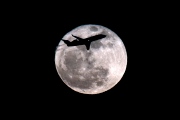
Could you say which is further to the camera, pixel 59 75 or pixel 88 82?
pixel 59 75

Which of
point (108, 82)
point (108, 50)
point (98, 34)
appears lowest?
point (108, 82)

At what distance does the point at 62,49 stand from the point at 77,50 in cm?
94

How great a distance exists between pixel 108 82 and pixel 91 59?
1.45m

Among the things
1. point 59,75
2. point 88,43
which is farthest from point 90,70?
point 59,75

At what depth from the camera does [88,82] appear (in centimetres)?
1130

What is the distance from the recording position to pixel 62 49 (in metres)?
11.7

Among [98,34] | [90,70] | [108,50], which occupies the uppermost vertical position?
[98,34]

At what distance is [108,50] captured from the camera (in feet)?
36.9

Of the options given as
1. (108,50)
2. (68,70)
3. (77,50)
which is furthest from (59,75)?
(108,50)

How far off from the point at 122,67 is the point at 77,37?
2.55 meters

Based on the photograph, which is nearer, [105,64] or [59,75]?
[105,64]

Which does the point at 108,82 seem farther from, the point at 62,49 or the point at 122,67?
the point at 62,49

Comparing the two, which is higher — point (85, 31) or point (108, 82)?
point (85, 31)

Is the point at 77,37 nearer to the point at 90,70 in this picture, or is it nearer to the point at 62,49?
the point at 62,49
